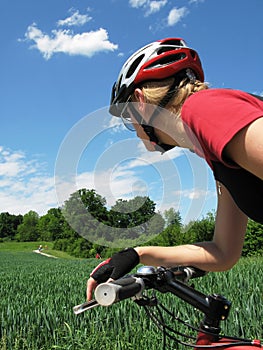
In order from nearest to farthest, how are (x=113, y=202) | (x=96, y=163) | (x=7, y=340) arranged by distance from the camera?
(x=96, y=163) < (x=113, y=202) < (x=7, y=340)

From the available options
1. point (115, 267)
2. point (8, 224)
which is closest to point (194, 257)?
point (115, 267)

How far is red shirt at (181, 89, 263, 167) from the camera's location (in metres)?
1.01

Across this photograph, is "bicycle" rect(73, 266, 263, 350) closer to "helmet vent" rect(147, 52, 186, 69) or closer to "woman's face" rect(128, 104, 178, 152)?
"woman's face" rect(128, 104, 178, 152)

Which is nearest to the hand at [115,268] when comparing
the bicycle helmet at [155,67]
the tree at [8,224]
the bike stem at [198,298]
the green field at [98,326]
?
the bike stem at [198,298]

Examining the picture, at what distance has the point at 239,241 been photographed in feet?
5.60

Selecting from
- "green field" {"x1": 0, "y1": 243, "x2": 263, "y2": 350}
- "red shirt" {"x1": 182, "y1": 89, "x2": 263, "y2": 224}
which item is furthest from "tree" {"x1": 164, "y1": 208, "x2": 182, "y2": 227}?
"green field" {"x1": 0, "y1": 243, "x2": 263, "y2": 350}

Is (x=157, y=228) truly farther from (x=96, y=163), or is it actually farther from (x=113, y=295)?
(x=113, y=295)

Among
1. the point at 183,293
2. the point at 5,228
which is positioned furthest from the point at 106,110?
the point at 5,228

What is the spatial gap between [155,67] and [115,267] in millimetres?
674

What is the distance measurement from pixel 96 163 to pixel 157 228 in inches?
12.5

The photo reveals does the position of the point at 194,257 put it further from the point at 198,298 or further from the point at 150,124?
the point at 150,124

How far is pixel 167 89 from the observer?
4.78 feet

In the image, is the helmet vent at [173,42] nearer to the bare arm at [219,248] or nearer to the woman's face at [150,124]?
the woman's face at [150,124]

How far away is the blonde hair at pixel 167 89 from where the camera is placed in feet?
4.68
